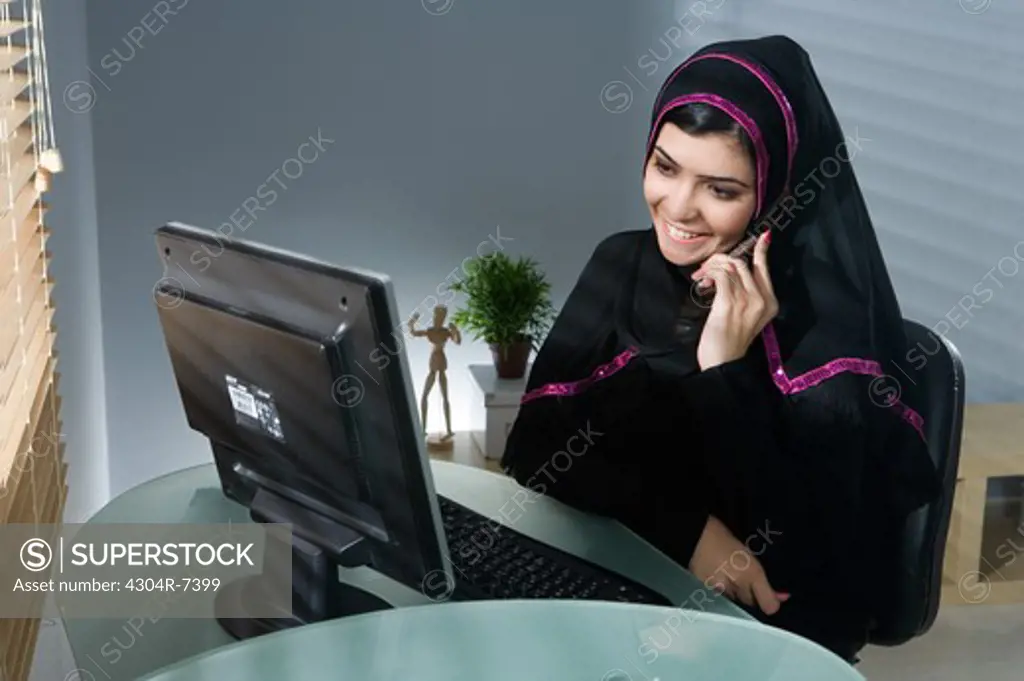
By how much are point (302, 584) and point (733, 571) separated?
2.33 ft

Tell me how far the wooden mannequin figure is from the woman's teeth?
1237mm

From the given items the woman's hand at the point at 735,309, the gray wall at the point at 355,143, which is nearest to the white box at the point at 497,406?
the gray wall at the point at 355,143

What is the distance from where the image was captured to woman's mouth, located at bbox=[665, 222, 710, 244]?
1855 millimetres

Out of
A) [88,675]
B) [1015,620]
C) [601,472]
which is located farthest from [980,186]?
[88,675]

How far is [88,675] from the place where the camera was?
1242 millimetres

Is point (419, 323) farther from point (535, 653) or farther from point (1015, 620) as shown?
point (535, 653)

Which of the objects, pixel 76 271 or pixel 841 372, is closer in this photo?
pixel 841 372

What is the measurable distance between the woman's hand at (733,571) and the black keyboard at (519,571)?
0.39 m

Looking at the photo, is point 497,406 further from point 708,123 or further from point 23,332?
point 23,332

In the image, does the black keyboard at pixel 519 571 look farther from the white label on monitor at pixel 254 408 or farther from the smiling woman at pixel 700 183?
the smiling woman at pixel 700 183

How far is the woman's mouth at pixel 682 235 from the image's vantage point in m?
1.86

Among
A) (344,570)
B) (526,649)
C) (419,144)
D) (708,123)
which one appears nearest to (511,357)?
(419,144)

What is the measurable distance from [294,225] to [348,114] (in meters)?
0.30

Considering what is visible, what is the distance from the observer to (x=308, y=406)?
1.22 meters
